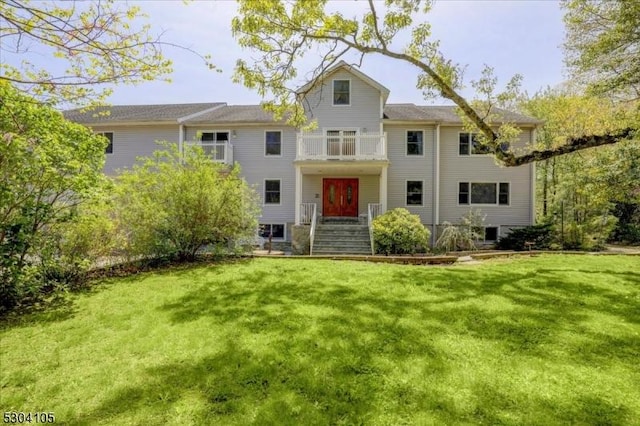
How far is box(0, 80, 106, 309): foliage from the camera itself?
18.1ft

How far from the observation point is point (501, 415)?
2889 mm

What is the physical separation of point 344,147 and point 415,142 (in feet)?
13.6

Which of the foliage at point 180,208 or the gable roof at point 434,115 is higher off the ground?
the gable roof at point 434,115

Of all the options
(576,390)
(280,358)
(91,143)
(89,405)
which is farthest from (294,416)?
(91,143)

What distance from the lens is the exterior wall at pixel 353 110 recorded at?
54.5ft

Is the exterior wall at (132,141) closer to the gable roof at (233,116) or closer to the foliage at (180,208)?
the gable roof at (233,116)

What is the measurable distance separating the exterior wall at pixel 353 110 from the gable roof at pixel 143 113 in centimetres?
727

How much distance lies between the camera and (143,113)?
1853 cm

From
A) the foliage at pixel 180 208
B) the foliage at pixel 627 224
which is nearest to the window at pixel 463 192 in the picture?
the foliage at pixel 627 224

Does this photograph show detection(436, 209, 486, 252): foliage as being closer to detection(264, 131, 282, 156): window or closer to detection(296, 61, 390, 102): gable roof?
detection(296, 61, 390, 102): gable roof

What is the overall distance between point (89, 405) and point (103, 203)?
5035mm

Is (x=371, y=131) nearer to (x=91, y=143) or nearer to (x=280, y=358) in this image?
(x=91, y=143)

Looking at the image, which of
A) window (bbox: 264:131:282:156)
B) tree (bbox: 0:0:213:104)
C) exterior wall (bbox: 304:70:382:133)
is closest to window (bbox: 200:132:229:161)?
window (bbox: 264:131:282:156)

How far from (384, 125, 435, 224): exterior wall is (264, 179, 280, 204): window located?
231 inches
